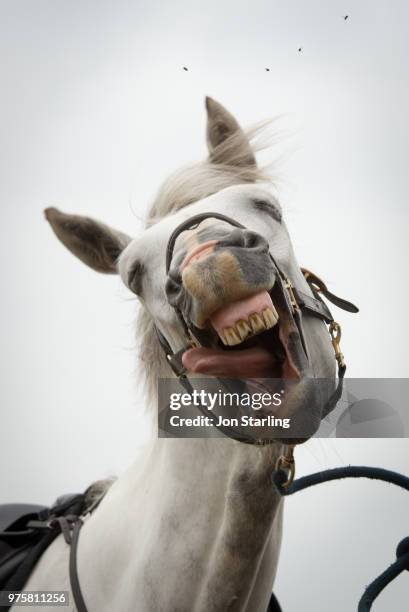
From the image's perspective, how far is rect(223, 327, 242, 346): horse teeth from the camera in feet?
6.52

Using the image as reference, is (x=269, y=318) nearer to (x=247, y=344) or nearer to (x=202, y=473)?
(x=247, y=344)

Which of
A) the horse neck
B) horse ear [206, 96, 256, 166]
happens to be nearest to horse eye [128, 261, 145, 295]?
the horse neck

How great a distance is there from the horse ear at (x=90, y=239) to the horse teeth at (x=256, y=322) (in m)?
1.37

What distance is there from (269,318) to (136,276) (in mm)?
861

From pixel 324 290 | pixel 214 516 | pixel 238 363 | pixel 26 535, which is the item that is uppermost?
pixel 238 363

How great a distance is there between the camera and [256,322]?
6.52ft

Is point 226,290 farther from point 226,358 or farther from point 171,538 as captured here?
point 171,538

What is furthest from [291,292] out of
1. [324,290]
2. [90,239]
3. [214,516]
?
[90,239]

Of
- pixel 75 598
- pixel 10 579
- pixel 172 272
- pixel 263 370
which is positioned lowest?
pixel 10 579

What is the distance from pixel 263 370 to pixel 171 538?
0.85 m

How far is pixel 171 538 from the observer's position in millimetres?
2418

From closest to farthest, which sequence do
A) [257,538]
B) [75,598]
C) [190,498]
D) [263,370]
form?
[263,370] < [257,538] < [190,498] < [75,598]

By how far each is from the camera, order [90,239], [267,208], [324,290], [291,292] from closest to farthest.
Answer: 1. [291,292]
2. [267,208]
3. [324,290]
4. [90,239]

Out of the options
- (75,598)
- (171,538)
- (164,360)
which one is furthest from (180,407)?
(75,598)
